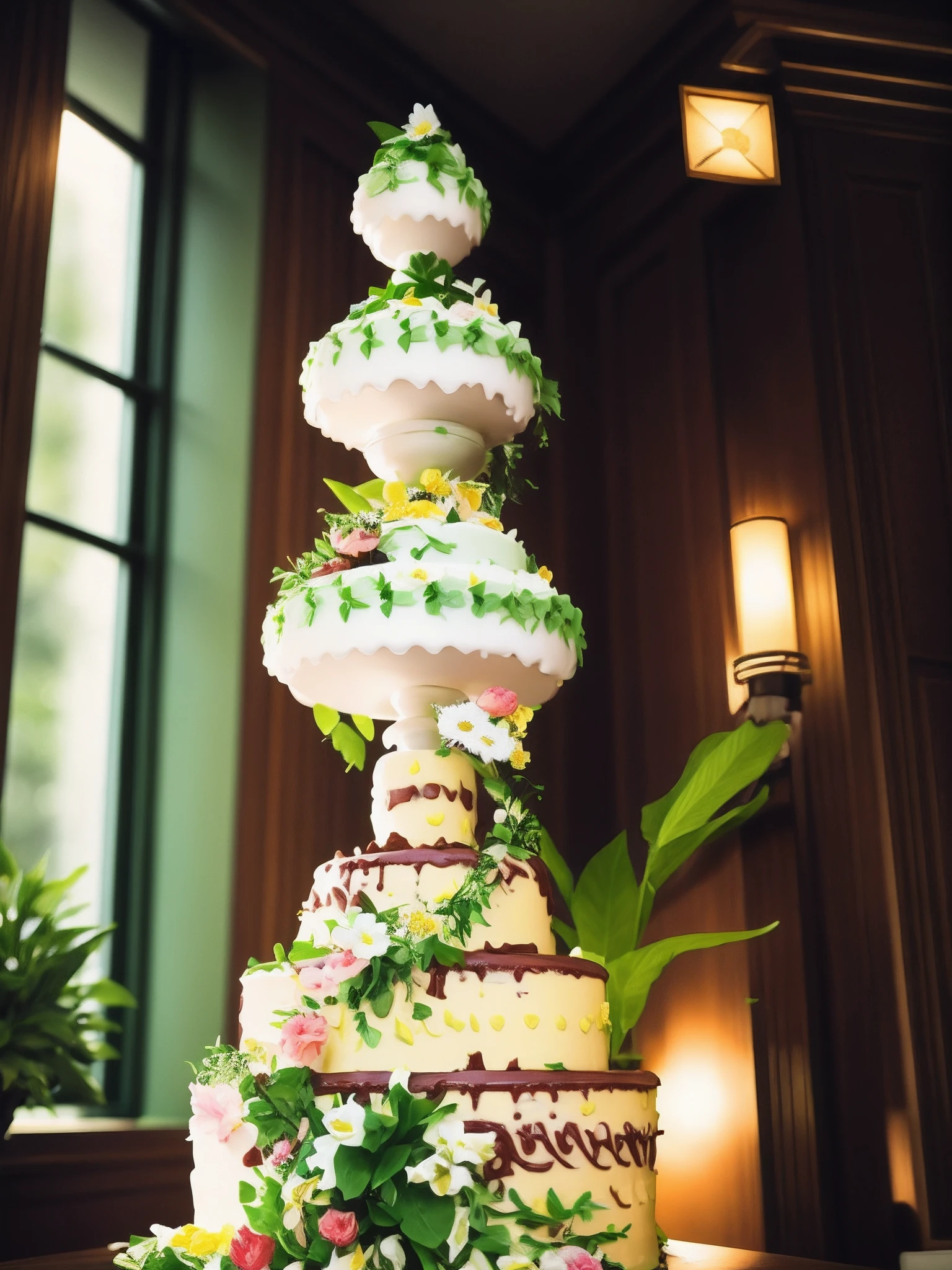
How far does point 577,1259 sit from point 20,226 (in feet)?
8.06

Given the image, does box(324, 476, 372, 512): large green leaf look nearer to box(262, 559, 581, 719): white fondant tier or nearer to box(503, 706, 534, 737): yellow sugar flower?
box(262, 559, 581, 719): white fondant tier

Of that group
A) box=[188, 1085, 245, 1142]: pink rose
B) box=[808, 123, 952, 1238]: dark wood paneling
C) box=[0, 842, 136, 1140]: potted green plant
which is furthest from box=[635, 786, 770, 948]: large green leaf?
box=[188, 1085, 245, 1142]: pink rose

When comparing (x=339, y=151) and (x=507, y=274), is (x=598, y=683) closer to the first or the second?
(x=507, y=274)

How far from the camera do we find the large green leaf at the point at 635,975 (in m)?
2.62

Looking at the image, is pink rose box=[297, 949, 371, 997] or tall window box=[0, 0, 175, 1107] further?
tall window box=[0, 0, 175, 1107]

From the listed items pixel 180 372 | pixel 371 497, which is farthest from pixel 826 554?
pixel 180 372

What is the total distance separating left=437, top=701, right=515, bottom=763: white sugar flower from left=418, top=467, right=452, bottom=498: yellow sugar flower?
42cm

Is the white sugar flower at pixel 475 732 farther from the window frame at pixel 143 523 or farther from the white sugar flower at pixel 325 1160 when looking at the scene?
the window frame at pixel 143 523

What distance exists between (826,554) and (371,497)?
1.37 meters

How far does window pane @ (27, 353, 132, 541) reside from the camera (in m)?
3.42

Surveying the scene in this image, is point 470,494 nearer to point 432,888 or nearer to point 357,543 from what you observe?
point 357,543

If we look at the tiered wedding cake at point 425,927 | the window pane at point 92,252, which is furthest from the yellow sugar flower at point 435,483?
the window pane at point 92,252

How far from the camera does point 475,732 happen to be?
1.88 metres

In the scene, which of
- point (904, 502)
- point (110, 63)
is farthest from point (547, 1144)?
point (110, 63)
